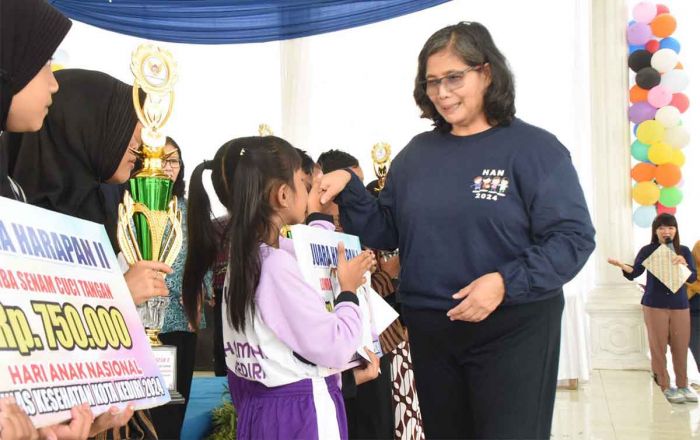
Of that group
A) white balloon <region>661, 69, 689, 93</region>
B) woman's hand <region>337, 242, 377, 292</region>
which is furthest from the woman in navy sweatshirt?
white balloon <region>661, 69, 689, 93</region>

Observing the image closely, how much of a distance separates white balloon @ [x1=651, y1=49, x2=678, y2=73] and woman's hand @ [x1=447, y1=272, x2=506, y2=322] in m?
5.70

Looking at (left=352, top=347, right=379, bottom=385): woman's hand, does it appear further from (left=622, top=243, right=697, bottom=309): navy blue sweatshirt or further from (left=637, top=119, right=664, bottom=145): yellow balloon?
(left=637, top=119, right=664, bottom=145): yellow balloon

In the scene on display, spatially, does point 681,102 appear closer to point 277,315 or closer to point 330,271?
point 330,271

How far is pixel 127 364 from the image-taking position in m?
1.24

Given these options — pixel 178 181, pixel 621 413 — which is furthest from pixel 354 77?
pixel 178 181

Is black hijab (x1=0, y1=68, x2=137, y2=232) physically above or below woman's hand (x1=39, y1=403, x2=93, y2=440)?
above

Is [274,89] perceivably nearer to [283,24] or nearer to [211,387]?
[283,24]

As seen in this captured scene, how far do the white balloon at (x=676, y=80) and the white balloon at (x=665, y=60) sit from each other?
0.19ft

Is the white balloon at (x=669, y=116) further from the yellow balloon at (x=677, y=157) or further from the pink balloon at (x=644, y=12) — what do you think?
the pink balloon at (x=644, y=12)

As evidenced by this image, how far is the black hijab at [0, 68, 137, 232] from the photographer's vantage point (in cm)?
170

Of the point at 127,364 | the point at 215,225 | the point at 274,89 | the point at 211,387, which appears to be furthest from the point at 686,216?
the point at 127,364

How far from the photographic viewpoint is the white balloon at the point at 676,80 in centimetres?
657

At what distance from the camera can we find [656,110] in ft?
22.5

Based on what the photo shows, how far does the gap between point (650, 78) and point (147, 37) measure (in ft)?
14.6
